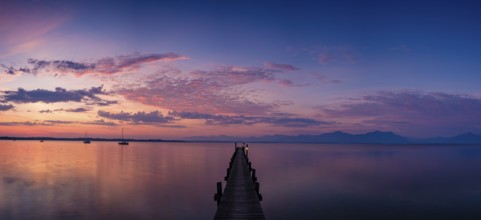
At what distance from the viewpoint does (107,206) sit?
92.7 feet

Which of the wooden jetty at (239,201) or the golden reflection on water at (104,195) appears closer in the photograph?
the wooden jetty at (239,201)

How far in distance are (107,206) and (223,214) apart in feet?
47.4

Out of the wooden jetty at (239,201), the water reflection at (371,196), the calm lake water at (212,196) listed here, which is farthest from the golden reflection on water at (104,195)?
the water reflection at (371,196)

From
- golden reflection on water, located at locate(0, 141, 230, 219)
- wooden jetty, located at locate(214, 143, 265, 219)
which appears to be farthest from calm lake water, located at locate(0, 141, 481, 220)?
wooden jetty, located at locate(214, 143, 265, 219)

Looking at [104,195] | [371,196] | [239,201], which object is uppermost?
[239,201]

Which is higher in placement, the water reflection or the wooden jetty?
the wooden jetty

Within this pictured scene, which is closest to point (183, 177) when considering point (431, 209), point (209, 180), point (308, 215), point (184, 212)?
point (209, 180)

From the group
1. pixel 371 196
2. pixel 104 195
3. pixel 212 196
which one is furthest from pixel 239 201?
pixel 104 195

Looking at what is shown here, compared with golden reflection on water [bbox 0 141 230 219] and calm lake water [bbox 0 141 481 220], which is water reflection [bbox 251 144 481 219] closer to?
calm lake water [bbox 0 141 481 220]

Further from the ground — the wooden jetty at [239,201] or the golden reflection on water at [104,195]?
the wooden jetty at [239,201]

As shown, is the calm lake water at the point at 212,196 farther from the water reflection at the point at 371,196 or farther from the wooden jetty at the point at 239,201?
the wooden jetty at the point at 239,201

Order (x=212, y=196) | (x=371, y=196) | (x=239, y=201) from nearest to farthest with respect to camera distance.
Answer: (x=239, y=201), (x=371, y=196), (x=212, y=196)

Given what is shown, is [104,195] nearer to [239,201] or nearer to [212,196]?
[212,196]

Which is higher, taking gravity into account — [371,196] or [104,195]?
[104,195]
